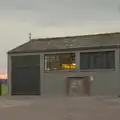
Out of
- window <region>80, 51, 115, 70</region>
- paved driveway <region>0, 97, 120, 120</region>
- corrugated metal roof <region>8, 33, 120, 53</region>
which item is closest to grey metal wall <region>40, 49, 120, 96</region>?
window <region>80, 51, 115, 70</region>

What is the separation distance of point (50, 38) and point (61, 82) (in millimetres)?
10613

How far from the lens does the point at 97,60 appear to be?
192 ft

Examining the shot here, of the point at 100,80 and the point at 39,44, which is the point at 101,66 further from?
the point at 39,44

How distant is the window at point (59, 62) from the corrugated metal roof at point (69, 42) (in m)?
1.22

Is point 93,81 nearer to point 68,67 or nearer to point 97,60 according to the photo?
point 97,60

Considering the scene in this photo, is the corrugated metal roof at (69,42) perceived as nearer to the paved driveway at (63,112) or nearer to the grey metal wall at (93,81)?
the grey metal wall at (93,81)

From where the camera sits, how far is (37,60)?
63000 millimetres

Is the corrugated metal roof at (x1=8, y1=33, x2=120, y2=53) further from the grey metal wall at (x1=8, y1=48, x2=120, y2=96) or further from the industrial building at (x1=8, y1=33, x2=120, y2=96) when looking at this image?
the grey metal wall at (x1=8, y1=48, x2=120, y2=96)

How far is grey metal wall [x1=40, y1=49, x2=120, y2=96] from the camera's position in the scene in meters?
56.5

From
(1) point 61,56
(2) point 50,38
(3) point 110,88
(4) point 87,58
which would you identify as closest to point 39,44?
(2) point 50,38

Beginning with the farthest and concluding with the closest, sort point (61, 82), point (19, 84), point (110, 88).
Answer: point (19, 84) < point (61, 82) < point (110, 88)

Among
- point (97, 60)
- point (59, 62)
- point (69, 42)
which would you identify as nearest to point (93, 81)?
point (97, 60)

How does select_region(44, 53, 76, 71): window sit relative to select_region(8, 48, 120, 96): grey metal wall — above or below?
above

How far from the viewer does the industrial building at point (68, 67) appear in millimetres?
57438
